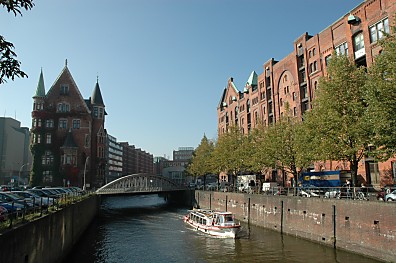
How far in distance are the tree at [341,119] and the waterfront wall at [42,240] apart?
22225 millimetres

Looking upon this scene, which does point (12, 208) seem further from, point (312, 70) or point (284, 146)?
point (312, 70)

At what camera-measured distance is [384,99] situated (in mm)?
22062

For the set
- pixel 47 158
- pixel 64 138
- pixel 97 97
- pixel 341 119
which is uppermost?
pixel 97 97

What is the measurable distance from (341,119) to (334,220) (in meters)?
8.50

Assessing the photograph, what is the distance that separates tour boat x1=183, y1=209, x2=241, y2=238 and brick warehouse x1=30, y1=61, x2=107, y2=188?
42.2m

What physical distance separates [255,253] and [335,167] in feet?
75.8

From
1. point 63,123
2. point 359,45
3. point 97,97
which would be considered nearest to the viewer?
point 359,45

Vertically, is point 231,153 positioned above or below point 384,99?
below

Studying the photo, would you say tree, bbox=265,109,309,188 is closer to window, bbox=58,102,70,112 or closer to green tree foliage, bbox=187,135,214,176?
green tree foliage, bbox=187,135,214,176

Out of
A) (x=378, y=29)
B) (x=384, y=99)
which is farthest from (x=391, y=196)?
(x=378, y=29)

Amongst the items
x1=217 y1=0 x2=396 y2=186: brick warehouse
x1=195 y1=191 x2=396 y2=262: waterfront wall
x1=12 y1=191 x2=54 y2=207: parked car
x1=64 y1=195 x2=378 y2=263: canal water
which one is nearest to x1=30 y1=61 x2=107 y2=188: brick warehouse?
x1=217 y1=0 x2=396 y2=186: brick warehouse

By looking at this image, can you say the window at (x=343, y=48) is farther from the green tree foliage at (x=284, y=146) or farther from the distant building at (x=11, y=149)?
the distant building at (x=11, y=149)

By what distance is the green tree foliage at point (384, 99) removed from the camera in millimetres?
21719

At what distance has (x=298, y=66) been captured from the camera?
5472 cm
